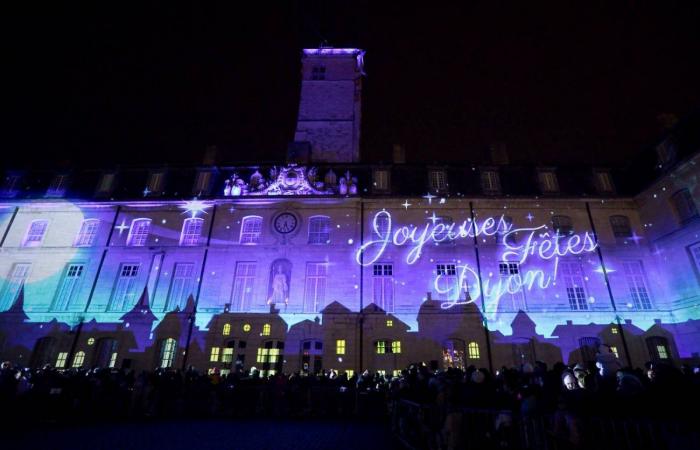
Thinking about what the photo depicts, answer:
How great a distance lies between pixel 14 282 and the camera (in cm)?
2180

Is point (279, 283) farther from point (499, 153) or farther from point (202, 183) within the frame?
point (499, 153)

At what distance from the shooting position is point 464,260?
20.9 metres

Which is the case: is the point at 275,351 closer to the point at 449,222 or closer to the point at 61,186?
the point at 449,222

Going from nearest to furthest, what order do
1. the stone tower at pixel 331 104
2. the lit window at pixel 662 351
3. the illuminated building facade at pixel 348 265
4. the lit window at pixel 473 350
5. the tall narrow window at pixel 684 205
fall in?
the tall narrow window at pixel 684 205 < the lit window at pixel 662 351 < the lit window at pixel 473 350 < the illuminated building facade at pixel 348 265 < the stone tower at pixel 331 104

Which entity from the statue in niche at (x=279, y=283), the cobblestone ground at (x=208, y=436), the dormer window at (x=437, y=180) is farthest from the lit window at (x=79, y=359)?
the dormer window at (x=437, y=180)

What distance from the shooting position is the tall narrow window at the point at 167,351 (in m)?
19.7

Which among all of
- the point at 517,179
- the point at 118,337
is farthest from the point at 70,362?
the point at 517,179

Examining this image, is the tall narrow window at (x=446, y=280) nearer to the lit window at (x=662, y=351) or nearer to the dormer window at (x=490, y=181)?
the dormer window at (x=490, y=181)

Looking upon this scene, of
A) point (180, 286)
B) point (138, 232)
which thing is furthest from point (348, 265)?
point (138, 232)

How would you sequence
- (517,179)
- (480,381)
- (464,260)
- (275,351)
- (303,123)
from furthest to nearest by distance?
1. (303,123)
2. (517,179)
3. (464,260)
4. (275,351)
5. (480,381)

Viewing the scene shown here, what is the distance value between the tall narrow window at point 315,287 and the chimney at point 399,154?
10.0 metres

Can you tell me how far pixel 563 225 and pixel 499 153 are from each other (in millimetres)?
6720

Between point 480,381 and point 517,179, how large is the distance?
1928 centimetres

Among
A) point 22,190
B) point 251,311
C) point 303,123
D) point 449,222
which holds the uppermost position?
point 303,123
